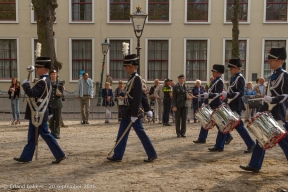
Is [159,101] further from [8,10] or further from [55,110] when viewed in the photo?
[8,10]

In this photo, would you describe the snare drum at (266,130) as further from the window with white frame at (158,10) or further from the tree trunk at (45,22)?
the window with white frame at (158,10)

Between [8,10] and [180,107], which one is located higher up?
[8,10]

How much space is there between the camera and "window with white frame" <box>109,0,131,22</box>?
29797mm

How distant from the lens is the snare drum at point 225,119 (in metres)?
8.88

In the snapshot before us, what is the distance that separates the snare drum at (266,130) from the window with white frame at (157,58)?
2327cm

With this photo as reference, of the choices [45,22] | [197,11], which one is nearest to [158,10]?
[197,11]

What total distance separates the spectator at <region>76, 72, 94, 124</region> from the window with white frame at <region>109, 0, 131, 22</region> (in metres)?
14.7

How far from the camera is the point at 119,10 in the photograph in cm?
2988

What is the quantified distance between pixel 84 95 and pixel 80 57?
14.8 metres

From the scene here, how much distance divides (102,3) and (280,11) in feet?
42.3

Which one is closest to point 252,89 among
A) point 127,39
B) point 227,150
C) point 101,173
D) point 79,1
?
point 227,150

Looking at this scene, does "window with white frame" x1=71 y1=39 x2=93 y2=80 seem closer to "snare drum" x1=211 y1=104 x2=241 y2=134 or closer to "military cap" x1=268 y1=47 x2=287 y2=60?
"snare drum" x1=211 y1=104 x2=241 y2=134

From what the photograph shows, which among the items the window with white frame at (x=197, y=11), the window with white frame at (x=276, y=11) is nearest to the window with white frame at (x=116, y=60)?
the window with white frame at (x=197, y=11)

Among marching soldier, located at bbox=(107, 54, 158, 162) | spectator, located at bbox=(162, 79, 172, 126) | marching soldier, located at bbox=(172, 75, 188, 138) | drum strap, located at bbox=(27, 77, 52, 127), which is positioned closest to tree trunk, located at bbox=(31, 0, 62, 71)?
spectator, located at bbox=(162, 79, 172, 126)
